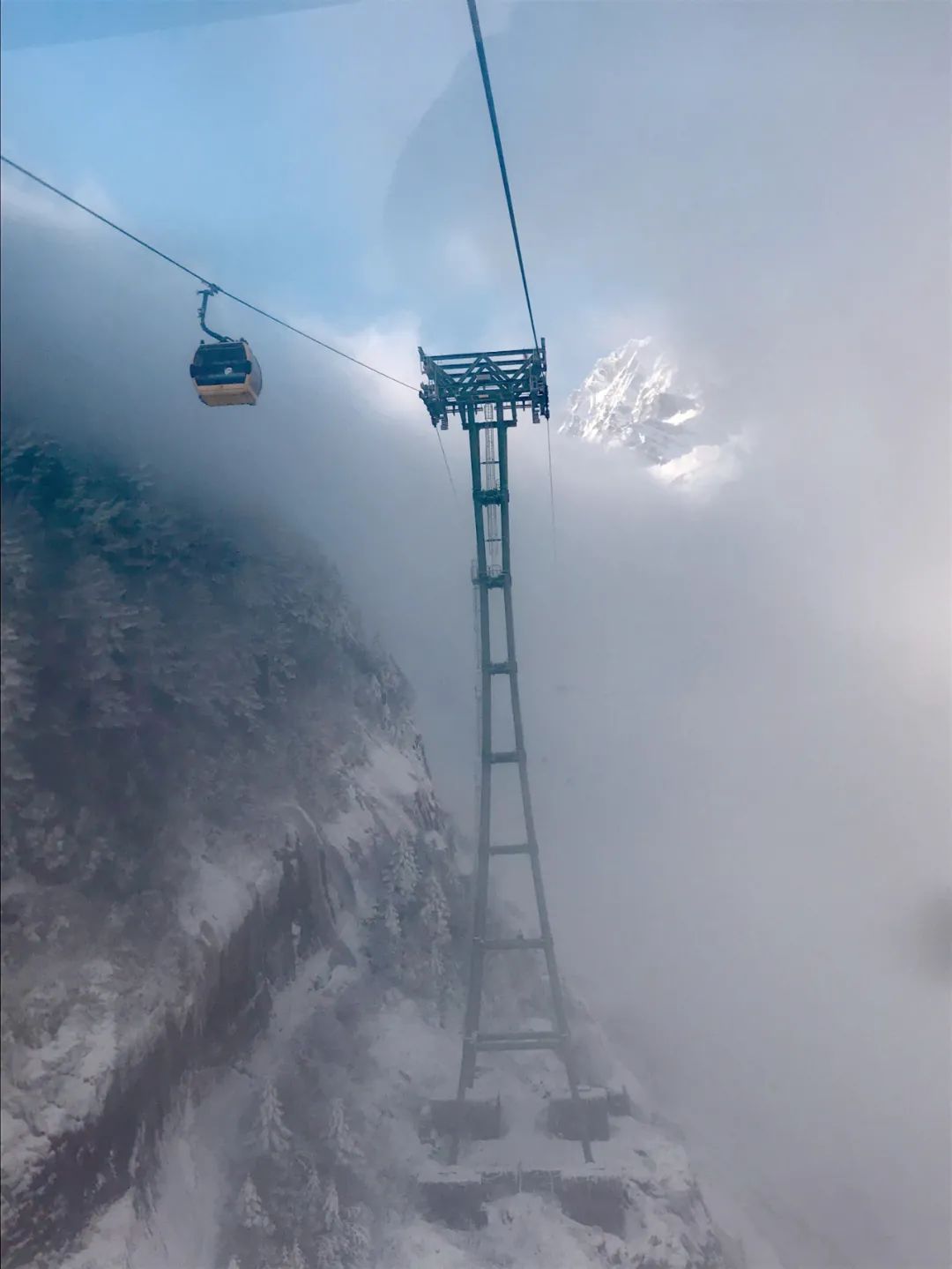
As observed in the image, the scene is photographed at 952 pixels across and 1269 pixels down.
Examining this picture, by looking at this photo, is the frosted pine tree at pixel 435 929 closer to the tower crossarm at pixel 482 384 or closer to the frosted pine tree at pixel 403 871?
the frosted pine tree at pixel 403 871

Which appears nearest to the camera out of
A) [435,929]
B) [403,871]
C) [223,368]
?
[223,368]

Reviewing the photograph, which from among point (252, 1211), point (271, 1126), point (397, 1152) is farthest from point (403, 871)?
point (252, 1211)

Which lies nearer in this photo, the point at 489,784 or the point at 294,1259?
the point at 294,1259

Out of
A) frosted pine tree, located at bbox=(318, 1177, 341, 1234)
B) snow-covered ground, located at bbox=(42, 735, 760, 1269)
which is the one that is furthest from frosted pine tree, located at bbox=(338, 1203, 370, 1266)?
snow-covered ground, located at bbox=(42, 735, 760, 1269)

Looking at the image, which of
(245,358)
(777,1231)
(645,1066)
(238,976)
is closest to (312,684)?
(238,976)

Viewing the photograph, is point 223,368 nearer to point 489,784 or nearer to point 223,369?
point 223,369

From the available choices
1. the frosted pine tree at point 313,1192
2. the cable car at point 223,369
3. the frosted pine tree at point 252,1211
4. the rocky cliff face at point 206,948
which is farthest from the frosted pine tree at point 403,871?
the cable car at point 223,369

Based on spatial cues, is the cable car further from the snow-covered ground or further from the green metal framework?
the snow-covered ground

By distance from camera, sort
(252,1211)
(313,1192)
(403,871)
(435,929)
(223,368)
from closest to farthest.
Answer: (252,1211), (223,368), (313,1192), (403,871), (435,929)
